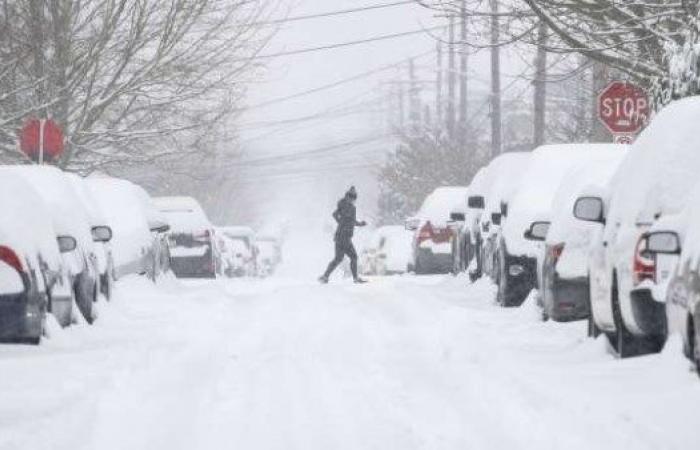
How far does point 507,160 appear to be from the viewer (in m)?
23.9

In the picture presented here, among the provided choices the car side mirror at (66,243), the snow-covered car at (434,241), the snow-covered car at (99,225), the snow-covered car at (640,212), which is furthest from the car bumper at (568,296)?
the snow-covered car at (434,241)

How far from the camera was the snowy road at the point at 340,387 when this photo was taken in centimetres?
801

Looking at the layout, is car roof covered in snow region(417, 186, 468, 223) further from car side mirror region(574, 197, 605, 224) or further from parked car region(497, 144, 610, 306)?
car side mirror region(574, 197, 605, 224)

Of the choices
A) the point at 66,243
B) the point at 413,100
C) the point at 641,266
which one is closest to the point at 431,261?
the point at 66,243

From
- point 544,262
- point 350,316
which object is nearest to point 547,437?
point 544,262

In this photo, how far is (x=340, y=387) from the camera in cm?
1023

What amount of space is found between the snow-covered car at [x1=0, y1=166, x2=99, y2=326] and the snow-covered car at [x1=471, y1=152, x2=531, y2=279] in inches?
220

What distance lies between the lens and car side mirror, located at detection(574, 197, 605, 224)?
11.8 m

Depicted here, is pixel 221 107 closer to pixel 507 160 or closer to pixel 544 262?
pixel 507 160

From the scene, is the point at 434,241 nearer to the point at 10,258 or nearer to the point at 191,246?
the point at 191,246

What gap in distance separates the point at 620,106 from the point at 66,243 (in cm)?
922

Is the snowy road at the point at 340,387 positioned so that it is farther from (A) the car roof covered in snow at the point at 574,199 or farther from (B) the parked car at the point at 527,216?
(B) the parked car at the point at 527,216

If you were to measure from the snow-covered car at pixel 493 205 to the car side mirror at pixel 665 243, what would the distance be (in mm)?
10837

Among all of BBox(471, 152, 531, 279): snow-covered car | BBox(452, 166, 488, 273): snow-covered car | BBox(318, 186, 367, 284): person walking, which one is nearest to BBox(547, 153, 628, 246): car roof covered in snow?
BBox(471, 152, 531, 279): snow-covered car
